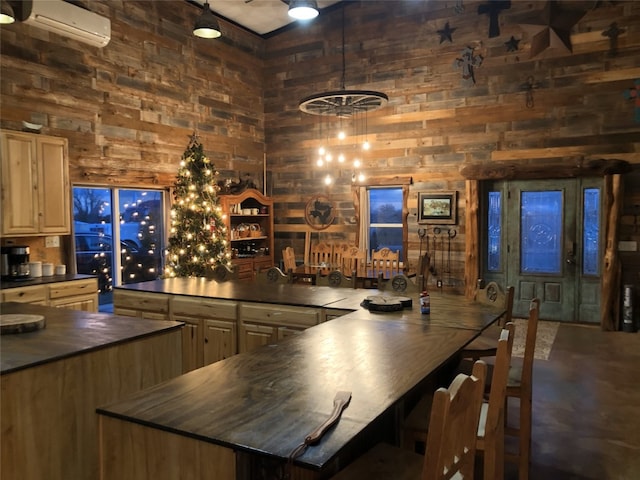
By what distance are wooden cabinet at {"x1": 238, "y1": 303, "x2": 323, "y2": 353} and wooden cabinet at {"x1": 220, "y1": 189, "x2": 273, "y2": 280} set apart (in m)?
4.01

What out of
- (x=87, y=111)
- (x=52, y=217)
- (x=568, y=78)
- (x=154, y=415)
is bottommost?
(x=154, y=415)

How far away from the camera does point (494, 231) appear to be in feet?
25.4

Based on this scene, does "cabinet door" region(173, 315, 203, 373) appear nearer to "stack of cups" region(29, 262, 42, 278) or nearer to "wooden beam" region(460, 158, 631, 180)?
"stack of cups" region(29, 262, 42, 278)

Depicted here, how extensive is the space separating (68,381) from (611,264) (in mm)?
6602

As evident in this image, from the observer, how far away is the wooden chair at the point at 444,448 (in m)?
1.53

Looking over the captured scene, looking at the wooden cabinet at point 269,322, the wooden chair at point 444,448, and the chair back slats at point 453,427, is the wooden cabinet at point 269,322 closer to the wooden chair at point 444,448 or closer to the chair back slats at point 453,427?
the wooden chair at point 444,448

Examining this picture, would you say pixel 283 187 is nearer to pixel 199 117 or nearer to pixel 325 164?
pixel 325 164

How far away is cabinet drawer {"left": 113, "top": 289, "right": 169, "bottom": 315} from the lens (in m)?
4.57

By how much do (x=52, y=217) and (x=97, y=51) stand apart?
7.52ft

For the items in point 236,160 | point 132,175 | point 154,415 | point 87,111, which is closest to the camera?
point 154,415

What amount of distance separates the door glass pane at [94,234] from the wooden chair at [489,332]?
4953mm

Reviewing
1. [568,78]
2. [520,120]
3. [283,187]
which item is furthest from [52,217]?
[568,78]

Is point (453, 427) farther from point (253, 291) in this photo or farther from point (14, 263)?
point (14, 263)

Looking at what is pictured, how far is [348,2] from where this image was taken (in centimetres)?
862
